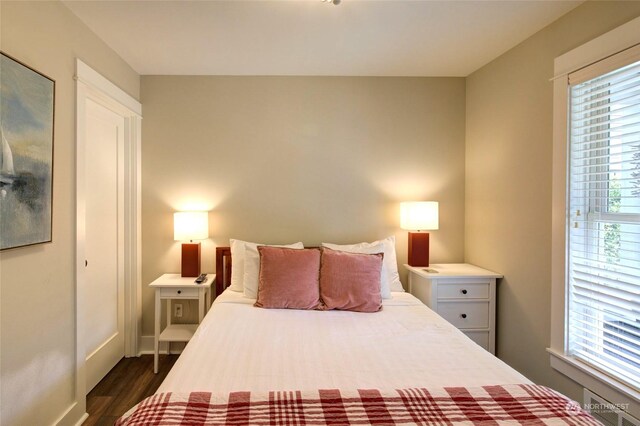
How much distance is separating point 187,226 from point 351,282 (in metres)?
1.44

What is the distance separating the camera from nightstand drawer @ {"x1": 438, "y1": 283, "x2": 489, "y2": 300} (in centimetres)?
252

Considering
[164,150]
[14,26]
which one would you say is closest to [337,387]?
[14,26]

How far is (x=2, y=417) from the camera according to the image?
4.66 feet

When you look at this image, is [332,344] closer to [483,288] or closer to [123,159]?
[483,288]

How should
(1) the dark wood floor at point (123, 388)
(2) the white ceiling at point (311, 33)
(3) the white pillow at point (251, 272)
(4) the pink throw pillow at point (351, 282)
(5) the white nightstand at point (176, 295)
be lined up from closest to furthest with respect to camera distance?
1. (2) the white ceiling at point (311, 33)
2. (1) the dark wood floor at point (123, 388)
3. (4) the pink throw pillow at point (351, 282)
4. (3) the white pillow at point (251, 272)
5. (5) the white nightstand at point (176, 295)

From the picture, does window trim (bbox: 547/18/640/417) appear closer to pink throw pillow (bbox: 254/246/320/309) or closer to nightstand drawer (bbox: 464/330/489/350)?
nightstand drawer (bbox: 464/330/489/350)

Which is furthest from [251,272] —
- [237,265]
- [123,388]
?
[123,388]

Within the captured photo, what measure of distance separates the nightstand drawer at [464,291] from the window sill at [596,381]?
601 millimetres

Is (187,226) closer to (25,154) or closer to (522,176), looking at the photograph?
(25,154)

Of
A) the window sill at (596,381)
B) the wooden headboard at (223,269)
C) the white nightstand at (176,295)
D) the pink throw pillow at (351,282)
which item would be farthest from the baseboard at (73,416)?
the window sill at (596,381)

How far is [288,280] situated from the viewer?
2230 mm

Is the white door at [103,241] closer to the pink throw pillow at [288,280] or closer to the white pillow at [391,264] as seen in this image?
the pink throw pillow at [288,280]

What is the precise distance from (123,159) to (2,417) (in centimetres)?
191

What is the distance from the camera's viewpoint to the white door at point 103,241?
228cm
